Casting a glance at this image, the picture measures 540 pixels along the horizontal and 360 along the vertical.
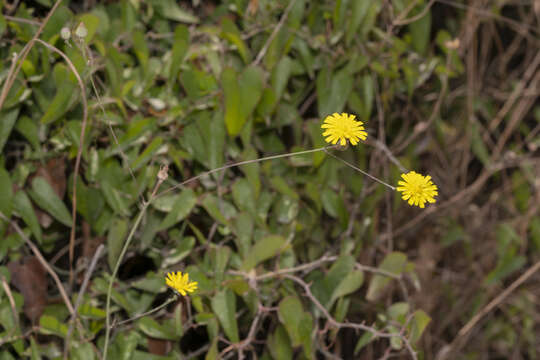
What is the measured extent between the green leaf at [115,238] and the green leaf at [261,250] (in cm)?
18

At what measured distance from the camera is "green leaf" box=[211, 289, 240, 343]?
2.54 feet

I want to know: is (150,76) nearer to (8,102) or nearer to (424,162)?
(8,102)

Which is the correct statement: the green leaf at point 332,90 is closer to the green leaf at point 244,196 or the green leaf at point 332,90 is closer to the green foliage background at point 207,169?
the green foliage background at point 207,169

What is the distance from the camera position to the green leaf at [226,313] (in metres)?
0.77

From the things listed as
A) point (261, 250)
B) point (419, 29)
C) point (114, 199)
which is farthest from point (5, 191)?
point (419, 29)

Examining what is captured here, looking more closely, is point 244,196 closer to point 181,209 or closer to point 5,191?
point 181,209

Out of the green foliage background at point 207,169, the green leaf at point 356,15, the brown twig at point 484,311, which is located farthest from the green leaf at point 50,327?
the brown twig at point 484,311

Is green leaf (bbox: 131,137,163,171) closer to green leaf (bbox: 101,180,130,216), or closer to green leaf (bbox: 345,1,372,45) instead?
green leaf (bbox: 101,180,130,216)

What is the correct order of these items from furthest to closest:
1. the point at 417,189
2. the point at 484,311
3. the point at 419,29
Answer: the point at 484,311
the point at 419,29
the point at 417,189

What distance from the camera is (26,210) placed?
76cm

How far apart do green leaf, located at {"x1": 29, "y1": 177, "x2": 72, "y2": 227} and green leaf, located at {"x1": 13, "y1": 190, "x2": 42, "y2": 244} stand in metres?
0.01

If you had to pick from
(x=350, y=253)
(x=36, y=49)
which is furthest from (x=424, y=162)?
(x=36, y=49)

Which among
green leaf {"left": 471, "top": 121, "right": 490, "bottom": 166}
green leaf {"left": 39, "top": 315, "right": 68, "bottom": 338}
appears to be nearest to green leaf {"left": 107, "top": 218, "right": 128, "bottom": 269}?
green leaf {"left": 39, "top": 315, "right": 68, "bottom": 338}

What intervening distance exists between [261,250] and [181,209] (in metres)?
0.13
